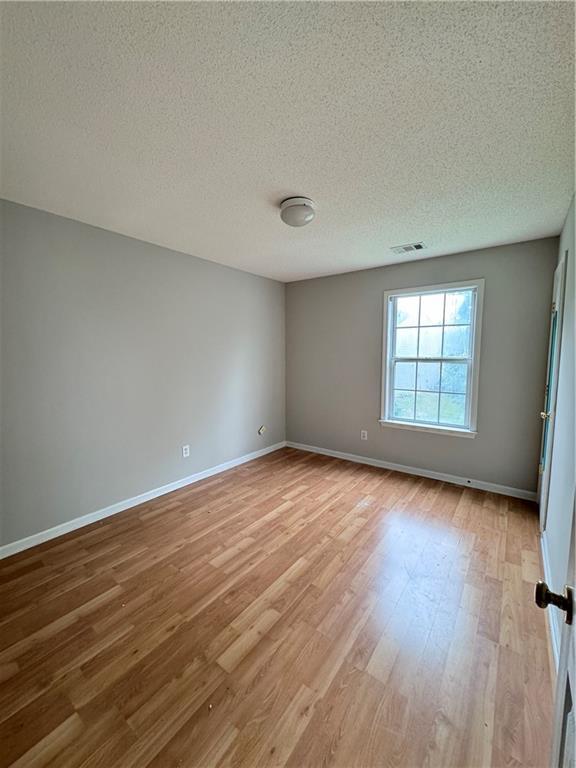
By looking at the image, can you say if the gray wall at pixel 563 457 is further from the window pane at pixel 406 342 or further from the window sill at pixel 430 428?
the window pane at pixel 406 342

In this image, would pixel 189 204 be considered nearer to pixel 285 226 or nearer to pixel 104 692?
pixel 285 226

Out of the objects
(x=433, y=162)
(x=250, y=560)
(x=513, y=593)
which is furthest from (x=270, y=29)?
(x=513, y=593)

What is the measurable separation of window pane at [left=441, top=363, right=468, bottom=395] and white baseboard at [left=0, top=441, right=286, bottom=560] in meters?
2.59

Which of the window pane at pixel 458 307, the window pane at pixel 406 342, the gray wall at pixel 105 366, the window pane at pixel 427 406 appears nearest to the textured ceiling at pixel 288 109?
the gray wall at pixel 105 366

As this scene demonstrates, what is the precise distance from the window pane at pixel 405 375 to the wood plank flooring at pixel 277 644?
1509mm

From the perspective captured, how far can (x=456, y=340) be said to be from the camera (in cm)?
333

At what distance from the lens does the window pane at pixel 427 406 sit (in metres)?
3.53

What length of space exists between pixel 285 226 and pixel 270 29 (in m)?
1.53

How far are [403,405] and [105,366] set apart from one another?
320 centimetres

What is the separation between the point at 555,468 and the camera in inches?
82.1

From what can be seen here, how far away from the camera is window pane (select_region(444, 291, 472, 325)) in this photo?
3.24 m

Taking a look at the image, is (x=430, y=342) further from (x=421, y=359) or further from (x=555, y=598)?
(x=555, y=598)

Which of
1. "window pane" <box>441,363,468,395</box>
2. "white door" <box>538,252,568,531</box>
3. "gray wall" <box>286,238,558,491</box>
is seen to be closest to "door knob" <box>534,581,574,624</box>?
"white door" <box>538,252,568,531</box>

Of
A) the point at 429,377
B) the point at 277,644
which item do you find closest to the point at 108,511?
the point at 277,644
